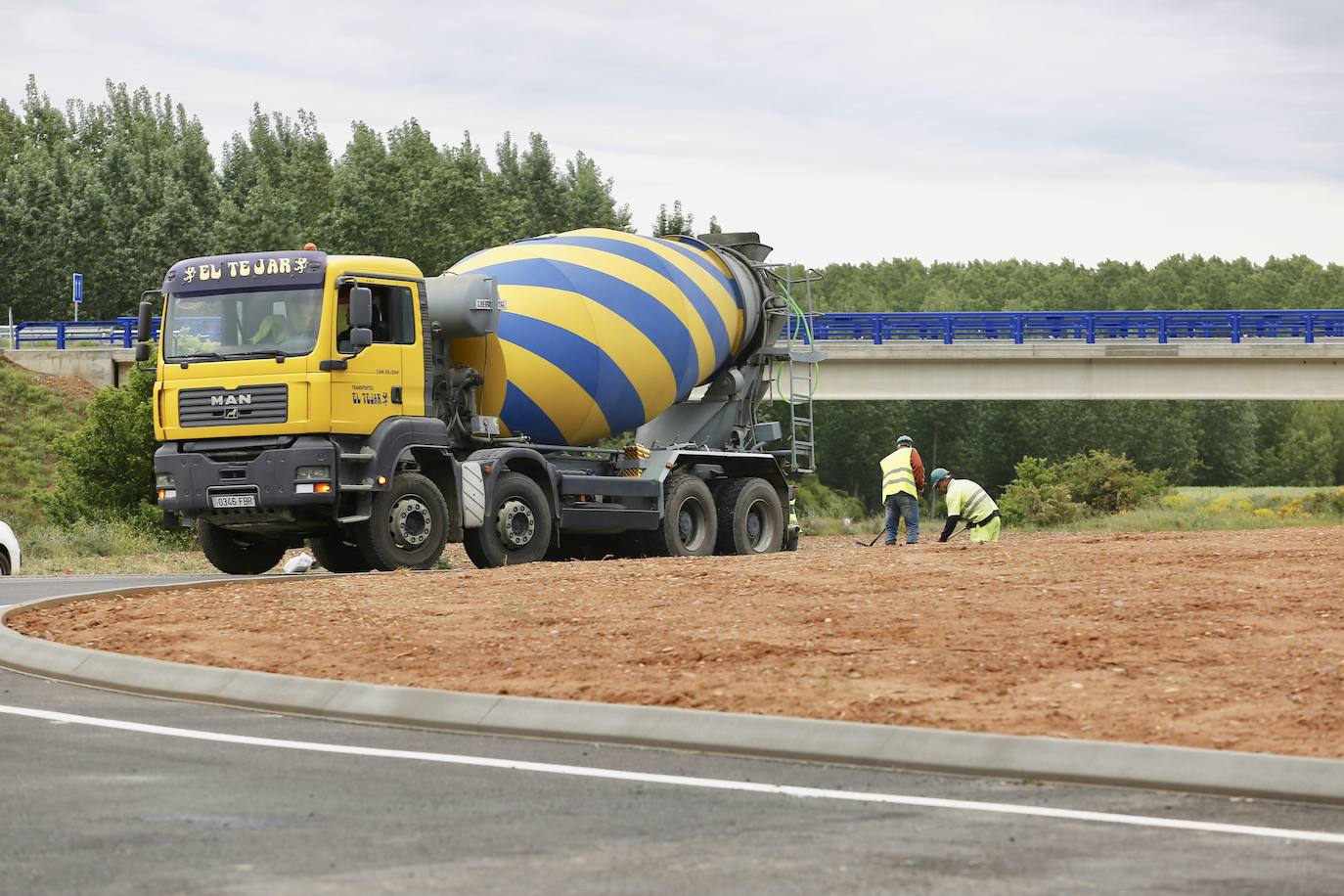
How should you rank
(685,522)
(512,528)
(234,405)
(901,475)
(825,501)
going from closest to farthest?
1. (234,405)
2. (512,528)
3. (685,522)
4. (901,475)
5. (825,501)

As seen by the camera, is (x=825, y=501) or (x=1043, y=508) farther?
(x=825, y=501)

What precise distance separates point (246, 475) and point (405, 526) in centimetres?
165

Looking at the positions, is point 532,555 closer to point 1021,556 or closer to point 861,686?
point 1021,556

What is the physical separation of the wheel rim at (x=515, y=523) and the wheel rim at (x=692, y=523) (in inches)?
123

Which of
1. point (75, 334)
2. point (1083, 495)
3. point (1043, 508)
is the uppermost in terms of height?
point (75, 334)

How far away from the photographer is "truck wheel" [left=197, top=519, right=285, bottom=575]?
2030cm

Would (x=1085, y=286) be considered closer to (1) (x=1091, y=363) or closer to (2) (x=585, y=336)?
(1) (x=1091, y=363)

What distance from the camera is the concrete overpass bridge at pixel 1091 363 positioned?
52.4 metres

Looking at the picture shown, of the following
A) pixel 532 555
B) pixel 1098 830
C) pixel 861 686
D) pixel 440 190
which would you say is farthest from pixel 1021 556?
pixel 440 190

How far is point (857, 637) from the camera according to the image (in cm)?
1098

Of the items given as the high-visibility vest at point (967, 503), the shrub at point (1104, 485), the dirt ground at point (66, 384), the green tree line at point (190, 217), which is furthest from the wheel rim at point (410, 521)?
the green tree line at point (190, 217)

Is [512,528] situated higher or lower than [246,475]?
lower

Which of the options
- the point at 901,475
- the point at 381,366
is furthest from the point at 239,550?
the point at 901,475

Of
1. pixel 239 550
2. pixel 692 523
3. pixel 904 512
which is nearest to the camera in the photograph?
pixel 239 550
